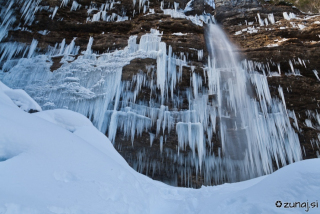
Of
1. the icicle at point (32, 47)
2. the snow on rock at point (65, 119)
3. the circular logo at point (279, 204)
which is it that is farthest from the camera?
the icicle at point (32, 47)

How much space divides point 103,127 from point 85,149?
677cm

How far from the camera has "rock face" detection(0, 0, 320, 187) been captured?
980cm

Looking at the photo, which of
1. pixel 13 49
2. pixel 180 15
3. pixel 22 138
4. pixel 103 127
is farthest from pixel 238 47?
pixel 13 49

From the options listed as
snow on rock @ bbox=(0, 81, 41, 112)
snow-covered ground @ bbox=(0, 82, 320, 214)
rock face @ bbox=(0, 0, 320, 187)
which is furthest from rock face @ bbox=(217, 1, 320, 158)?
snow on rock @ bbox=(0, 81, 41, 112)

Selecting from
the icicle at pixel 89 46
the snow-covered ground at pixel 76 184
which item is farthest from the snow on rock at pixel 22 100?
the icicle at pixel 89 46

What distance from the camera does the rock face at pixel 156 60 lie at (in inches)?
386

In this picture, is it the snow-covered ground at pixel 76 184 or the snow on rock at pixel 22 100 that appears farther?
the snow on rock at pixel 22 100

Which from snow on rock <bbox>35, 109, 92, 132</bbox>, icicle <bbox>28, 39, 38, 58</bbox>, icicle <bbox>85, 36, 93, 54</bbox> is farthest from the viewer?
icicle <bbox>28, 39, 38, 58</bbox>

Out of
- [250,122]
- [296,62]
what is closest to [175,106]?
[250,122]

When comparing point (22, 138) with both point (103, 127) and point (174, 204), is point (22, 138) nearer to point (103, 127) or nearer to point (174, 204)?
point (174, 204)

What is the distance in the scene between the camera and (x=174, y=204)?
12.0 feet

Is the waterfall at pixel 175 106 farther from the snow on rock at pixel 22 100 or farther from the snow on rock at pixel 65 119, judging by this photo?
the snow on rock at pixel 65 119

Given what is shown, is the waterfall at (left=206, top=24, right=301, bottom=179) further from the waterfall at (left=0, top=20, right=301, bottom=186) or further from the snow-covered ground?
the snow-covered ground

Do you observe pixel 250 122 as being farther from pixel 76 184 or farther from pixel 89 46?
pixel 89 46
